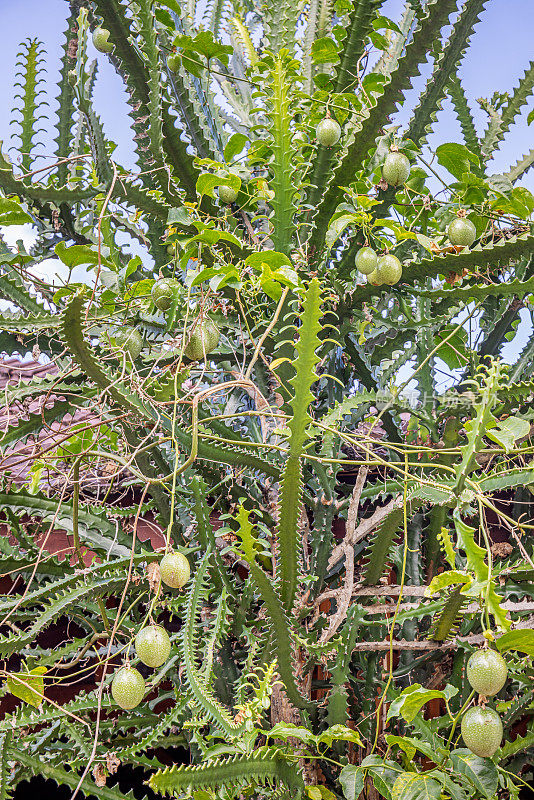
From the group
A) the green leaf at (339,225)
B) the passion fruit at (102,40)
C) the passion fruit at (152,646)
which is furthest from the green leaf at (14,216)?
the passion fruit at (152,646)

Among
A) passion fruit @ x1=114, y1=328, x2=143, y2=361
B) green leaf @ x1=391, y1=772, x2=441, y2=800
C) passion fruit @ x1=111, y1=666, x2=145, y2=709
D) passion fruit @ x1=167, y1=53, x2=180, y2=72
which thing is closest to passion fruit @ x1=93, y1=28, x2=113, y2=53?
passion fruit @ x1=167, y1=53, x2=180, y2=72

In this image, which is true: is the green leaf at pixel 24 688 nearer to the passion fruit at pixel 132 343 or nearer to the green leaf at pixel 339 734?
the green leaf at pixel 339 734

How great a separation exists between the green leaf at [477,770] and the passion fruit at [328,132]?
0.94 meters

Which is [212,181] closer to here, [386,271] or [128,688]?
[386,271]

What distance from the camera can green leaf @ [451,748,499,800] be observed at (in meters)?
0.88

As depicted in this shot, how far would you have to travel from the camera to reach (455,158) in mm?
1159

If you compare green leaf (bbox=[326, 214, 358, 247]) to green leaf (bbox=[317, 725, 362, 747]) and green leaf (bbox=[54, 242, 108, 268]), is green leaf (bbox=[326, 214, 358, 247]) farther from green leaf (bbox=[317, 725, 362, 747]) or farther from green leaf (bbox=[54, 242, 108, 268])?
green leaf (bbox=[317, 725, 362, 747])

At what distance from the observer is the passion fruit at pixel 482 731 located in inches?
27.5

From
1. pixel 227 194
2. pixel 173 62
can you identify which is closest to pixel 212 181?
pixel 227 194

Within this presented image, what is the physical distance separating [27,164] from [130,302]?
1.77 ft

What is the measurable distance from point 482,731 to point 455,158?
902mm

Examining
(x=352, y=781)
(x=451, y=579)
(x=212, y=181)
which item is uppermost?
(x=212, y=181)

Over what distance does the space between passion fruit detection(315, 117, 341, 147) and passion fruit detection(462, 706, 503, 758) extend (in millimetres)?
865

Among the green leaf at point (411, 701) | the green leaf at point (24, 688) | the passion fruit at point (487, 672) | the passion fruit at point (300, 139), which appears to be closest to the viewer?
the passion fruit at point (487, 672)
